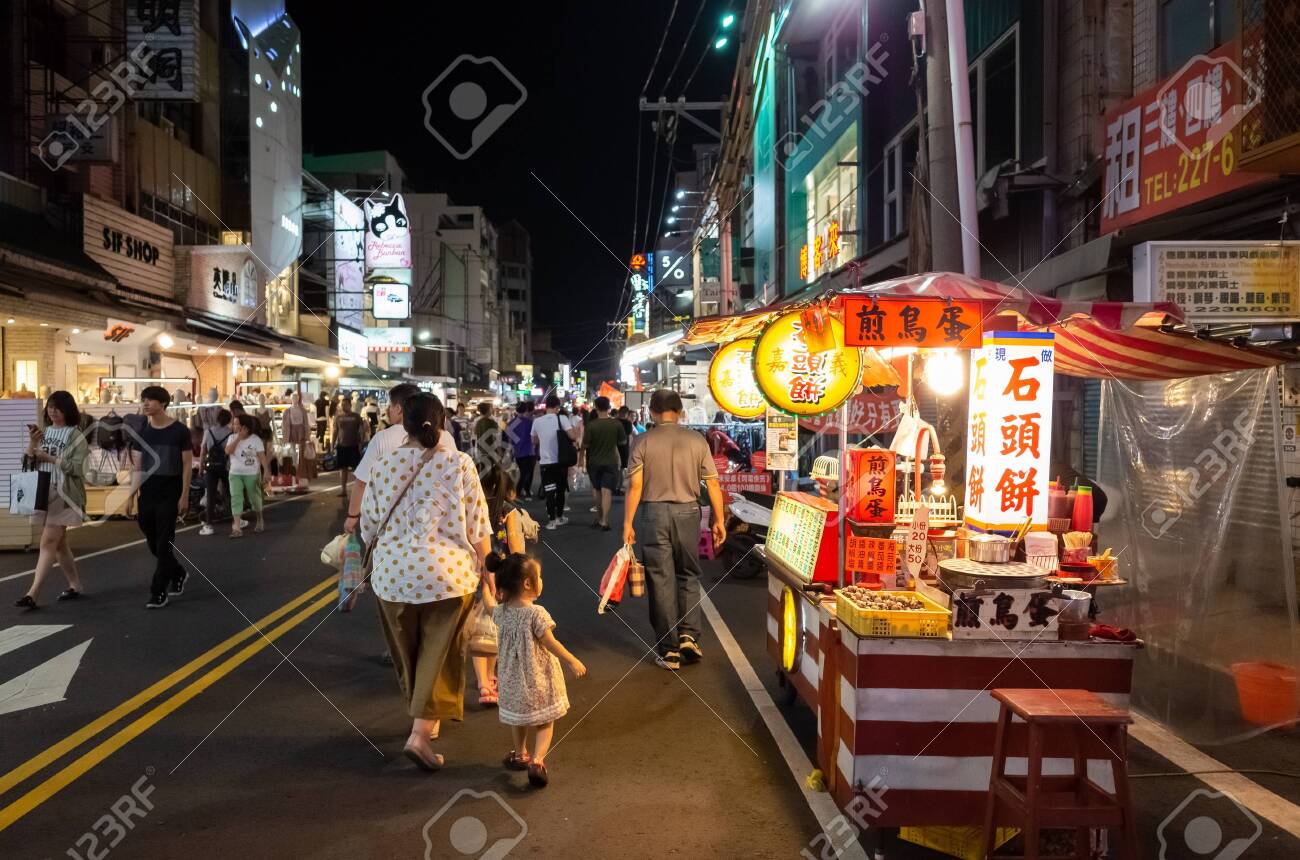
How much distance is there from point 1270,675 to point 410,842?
4.92 metres

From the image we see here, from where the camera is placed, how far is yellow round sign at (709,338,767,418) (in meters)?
8.76

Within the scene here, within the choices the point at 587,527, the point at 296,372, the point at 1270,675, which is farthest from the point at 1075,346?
the point at 296,372

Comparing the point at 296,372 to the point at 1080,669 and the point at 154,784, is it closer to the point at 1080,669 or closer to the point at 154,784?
the point at 154,784

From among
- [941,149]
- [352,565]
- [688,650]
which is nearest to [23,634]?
[352,565]

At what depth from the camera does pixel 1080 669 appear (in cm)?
428

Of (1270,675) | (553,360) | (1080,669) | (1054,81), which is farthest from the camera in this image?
(553,360)

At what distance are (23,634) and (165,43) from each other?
52.8 ft

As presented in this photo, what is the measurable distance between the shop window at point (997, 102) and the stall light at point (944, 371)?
24.1ft

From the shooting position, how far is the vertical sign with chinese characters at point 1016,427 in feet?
17.9

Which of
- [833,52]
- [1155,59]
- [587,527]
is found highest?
[833,52]

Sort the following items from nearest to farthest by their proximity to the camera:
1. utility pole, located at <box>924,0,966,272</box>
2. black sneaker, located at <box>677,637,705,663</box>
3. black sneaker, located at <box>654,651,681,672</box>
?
1. black sneaker, located at <box>654,651,681,672</box>
2. black sneaker, located at <box>677,637,705,663</box>
3. utility pole, located at <box>924,0,966,272</box>

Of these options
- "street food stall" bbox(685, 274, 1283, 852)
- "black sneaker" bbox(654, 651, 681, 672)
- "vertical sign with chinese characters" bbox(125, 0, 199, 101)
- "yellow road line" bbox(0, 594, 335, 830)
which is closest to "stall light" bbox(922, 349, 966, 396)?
"street food stall" bbox(685, 274, 1283, 852)

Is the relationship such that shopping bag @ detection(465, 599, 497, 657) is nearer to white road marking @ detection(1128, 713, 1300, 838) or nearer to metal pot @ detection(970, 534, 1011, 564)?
metal pot @ detection(970, 534, 1011, 564)

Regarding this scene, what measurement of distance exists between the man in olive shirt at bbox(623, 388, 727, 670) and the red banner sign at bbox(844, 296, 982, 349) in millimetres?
2482
